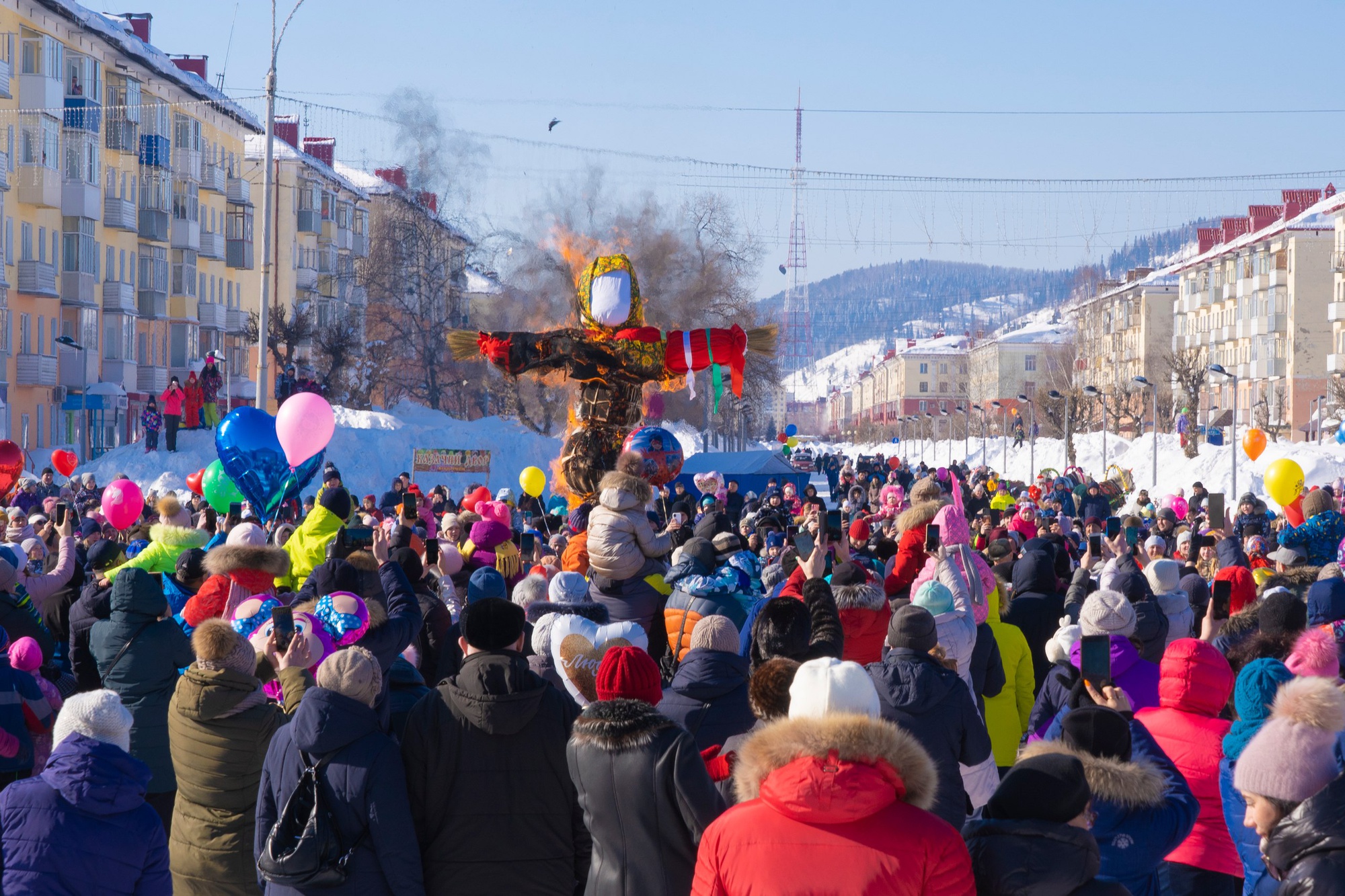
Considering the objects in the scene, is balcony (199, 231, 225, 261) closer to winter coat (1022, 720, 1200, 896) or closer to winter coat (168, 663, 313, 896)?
winter coat (168, 663, 313, 896)

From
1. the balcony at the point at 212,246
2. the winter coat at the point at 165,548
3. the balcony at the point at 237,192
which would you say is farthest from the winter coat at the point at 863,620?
the balcony at the point at 237,192

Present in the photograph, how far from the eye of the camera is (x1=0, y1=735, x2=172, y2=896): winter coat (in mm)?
4129

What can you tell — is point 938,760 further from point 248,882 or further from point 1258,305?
point 1258,305

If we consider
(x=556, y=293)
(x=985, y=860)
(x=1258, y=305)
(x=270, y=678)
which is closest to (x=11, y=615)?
(x=270, y=678)

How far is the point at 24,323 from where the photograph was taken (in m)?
41.3

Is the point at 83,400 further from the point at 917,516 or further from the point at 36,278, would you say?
the point at 917,516

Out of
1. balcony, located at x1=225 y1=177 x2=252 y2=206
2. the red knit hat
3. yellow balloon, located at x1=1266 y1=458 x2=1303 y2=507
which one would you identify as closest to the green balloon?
the red knit hat

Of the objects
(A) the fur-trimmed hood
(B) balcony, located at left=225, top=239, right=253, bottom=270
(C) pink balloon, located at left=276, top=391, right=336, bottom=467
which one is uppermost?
(B) balcony, located at left=225, top=239, right=253, bottom=270

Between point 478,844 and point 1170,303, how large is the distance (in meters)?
92.7

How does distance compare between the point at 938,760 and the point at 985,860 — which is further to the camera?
the point at 938,760

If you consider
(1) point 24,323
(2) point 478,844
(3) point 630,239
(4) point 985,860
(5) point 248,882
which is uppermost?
(3) point 630,239

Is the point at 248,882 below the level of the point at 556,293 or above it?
below

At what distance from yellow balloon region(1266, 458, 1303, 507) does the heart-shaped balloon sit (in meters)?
13.6

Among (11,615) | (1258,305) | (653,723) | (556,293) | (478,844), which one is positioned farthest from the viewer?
(1258,305)
